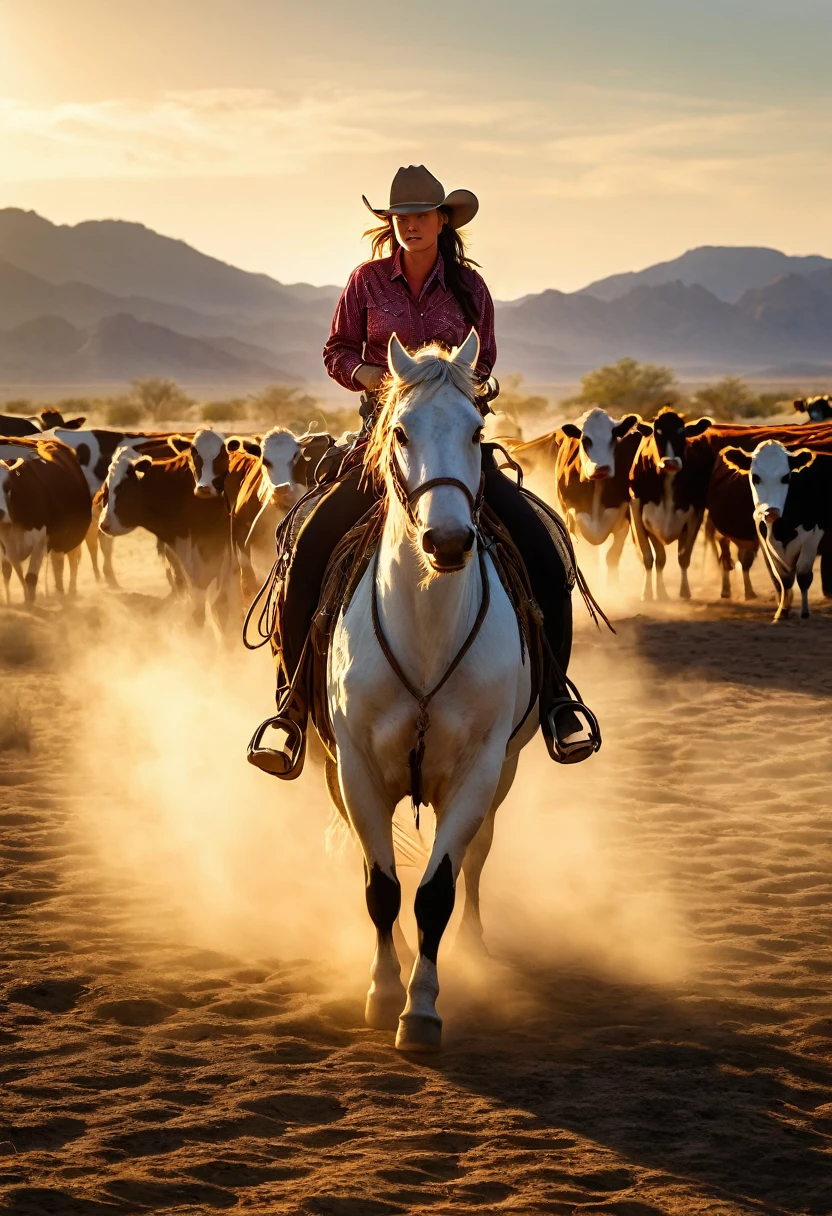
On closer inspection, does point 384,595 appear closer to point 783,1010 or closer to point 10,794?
point 783,1010

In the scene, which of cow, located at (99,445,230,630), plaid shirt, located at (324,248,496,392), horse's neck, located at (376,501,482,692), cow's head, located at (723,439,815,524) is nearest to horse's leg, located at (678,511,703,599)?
cow's head, located at (723,439,815,524)

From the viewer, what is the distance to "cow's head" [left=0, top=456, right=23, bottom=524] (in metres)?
17.7

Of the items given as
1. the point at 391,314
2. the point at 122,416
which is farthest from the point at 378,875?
the point at 122,416

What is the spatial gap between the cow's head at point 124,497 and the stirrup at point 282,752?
1106cm

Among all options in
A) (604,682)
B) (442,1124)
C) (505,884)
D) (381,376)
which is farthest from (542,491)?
(442,1124)

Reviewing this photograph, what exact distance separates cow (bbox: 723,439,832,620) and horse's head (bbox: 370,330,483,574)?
11.6 m

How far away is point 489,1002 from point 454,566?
2041mm

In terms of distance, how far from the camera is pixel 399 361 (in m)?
4.90

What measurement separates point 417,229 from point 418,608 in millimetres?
1696

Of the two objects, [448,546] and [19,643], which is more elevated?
[448,546]

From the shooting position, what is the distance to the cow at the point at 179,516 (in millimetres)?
15820

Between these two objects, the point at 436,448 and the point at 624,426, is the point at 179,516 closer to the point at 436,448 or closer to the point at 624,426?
the point at 624,426

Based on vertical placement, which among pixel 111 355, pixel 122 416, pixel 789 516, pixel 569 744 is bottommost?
pixel 569 744

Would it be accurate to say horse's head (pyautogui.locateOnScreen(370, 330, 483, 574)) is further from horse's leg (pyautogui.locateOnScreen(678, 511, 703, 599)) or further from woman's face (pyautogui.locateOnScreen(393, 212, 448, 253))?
horse's leg (pyautogui.locateOnScreen(678, 511, 703, 599))
